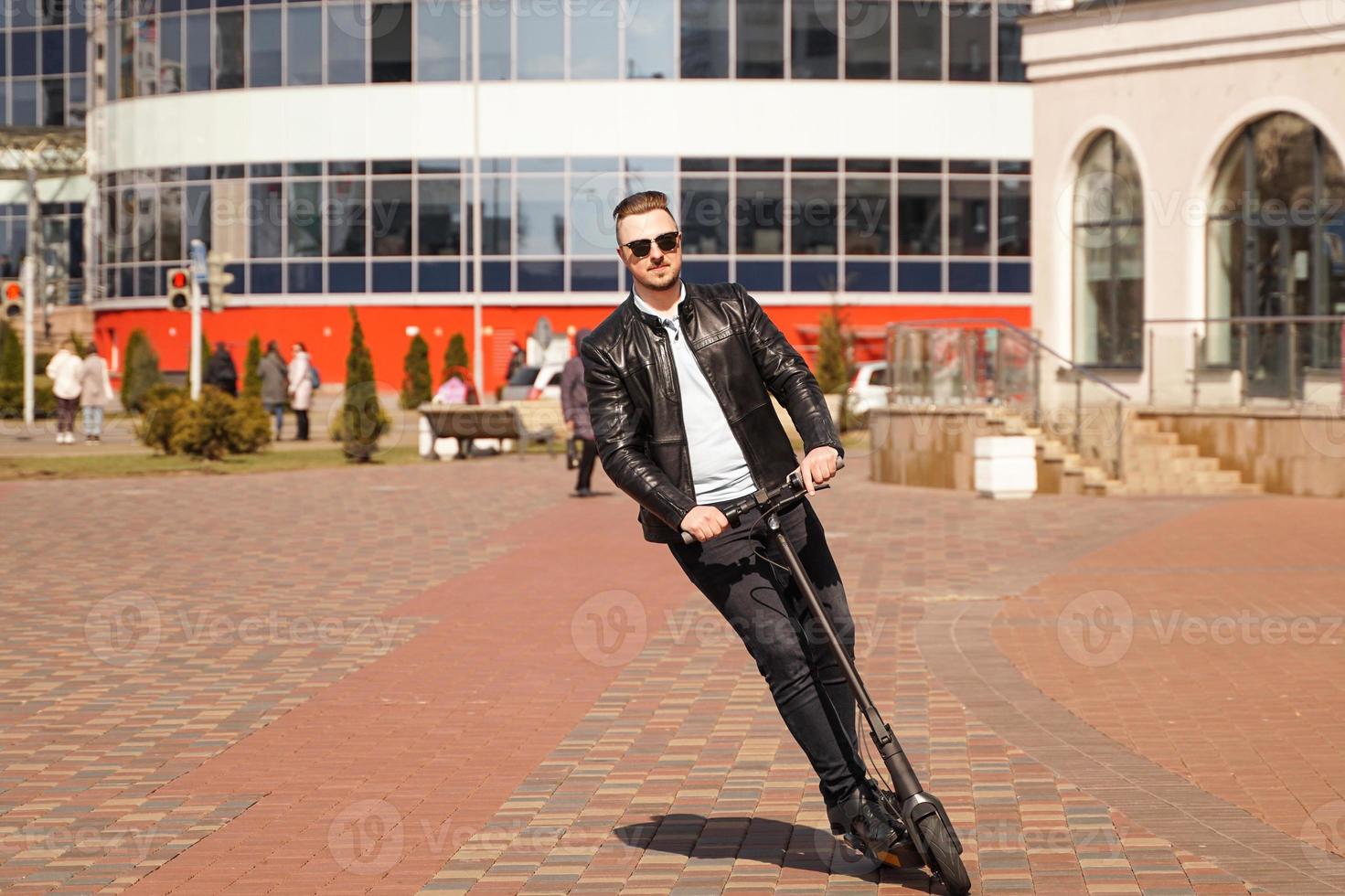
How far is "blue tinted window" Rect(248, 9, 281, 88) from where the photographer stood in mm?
50781

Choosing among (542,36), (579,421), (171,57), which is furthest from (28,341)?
(579,421)

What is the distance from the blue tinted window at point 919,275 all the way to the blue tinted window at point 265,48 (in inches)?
624

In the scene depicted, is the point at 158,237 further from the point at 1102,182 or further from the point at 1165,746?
the point at 1165,746

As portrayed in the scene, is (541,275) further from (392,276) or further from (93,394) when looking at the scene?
(93,394)

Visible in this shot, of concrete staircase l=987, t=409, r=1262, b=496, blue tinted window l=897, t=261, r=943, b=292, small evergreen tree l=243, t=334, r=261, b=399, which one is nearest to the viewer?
concrete staircase l=987, t=409, r=1262, b=496

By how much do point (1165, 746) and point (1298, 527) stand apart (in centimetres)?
950

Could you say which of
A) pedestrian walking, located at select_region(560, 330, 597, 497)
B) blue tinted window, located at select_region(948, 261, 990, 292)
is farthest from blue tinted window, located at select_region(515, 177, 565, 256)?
pedestrian walking, located at select_region(560, 330, 597, 497)

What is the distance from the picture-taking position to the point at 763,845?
242 inches

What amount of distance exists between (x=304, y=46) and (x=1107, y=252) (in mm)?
29632

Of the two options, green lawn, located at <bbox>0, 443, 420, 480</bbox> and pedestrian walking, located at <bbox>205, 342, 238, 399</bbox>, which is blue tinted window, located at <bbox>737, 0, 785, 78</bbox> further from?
green lawn, located at <bbox>0, 443, 420, 480</bbox>

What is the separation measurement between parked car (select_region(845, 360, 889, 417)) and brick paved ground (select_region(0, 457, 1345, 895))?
20.4 m

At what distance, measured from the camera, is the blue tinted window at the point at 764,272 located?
48656 mm

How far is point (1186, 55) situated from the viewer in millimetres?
24016

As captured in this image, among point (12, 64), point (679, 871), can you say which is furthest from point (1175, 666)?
point (12, 64)
